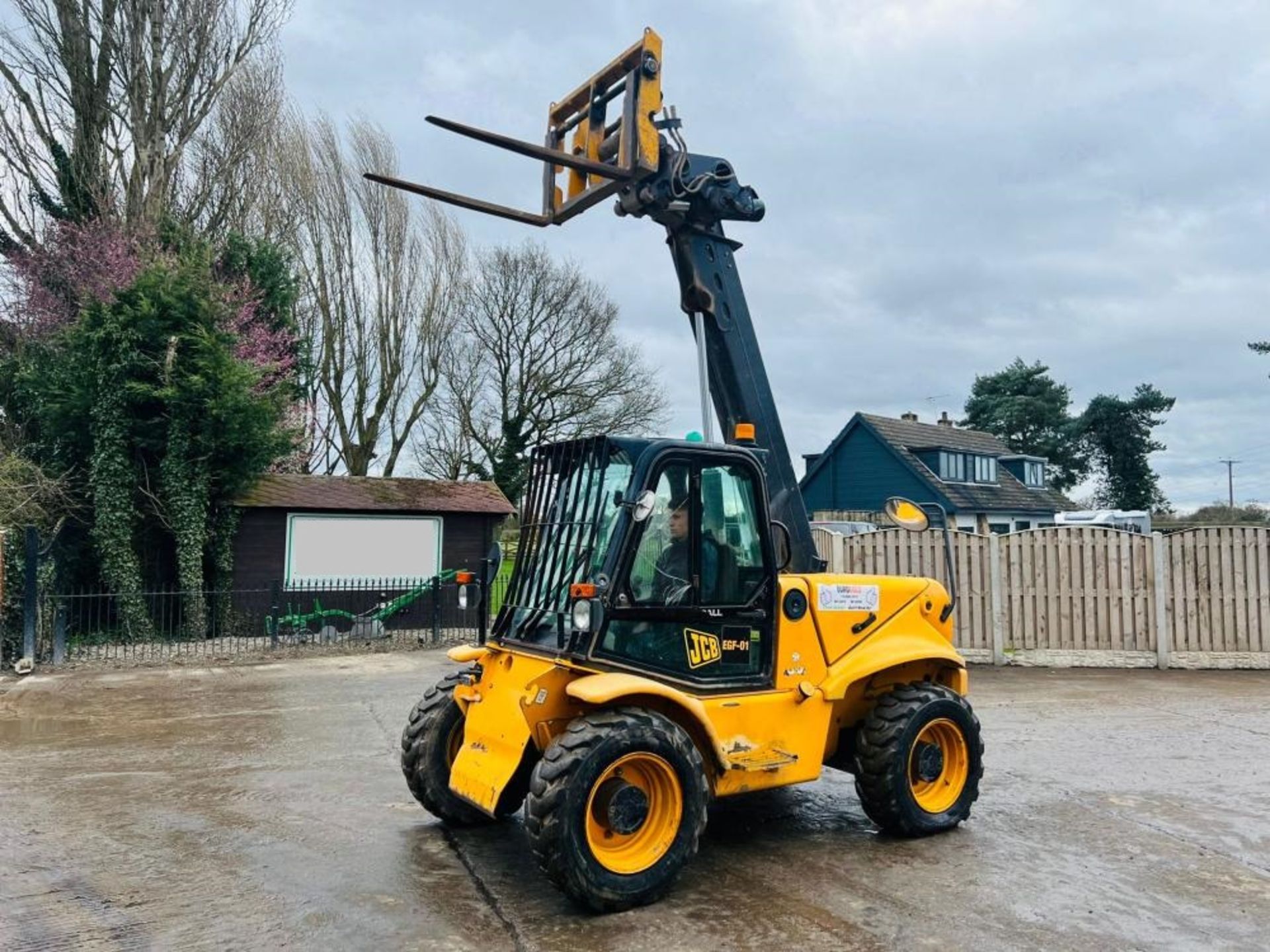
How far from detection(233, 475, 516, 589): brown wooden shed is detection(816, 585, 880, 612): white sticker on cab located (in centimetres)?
1300

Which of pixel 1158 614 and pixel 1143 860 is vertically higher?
pixel 1158 614

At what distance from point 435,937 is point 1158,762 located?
577cm

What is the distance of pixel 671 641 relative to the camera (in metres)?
4.73

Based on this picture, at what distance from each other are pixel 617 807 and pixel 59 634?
1142 centimetres

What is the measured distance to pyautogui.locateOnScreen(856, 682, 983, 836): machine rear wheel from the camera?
5.19m

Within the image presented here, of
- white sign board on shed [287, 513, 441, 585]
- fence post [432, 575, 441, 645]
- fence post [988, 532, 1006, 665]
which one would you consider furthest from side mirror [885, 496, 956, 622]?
white sign board on shed [287, 513, 441, 585]

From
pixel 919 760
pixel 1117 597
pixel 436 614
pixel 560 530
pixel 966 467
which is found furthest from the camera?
pixel 966 467

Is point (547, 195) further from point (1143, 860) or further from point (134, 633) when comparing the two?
point (134, 633)

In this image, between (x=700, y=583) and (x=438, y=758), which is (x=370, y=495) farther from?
(x=700, y=583)

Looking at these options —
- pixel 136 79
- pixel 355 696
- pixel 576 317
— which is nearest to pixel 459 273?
pixel 576 317

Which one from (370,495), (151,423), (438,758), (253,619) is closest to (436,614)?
(370,495)

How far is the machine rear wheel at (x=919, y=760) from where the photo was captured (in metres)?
5.19

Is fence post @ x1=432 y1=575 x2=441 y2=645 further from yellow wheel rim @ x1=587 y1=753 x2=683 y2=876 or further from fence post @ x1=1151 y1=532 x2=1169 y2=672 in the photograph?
yellow wheel rim @ x1=587 y1=753 x2=683 y2=876

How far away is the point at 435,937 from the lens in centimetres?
389
